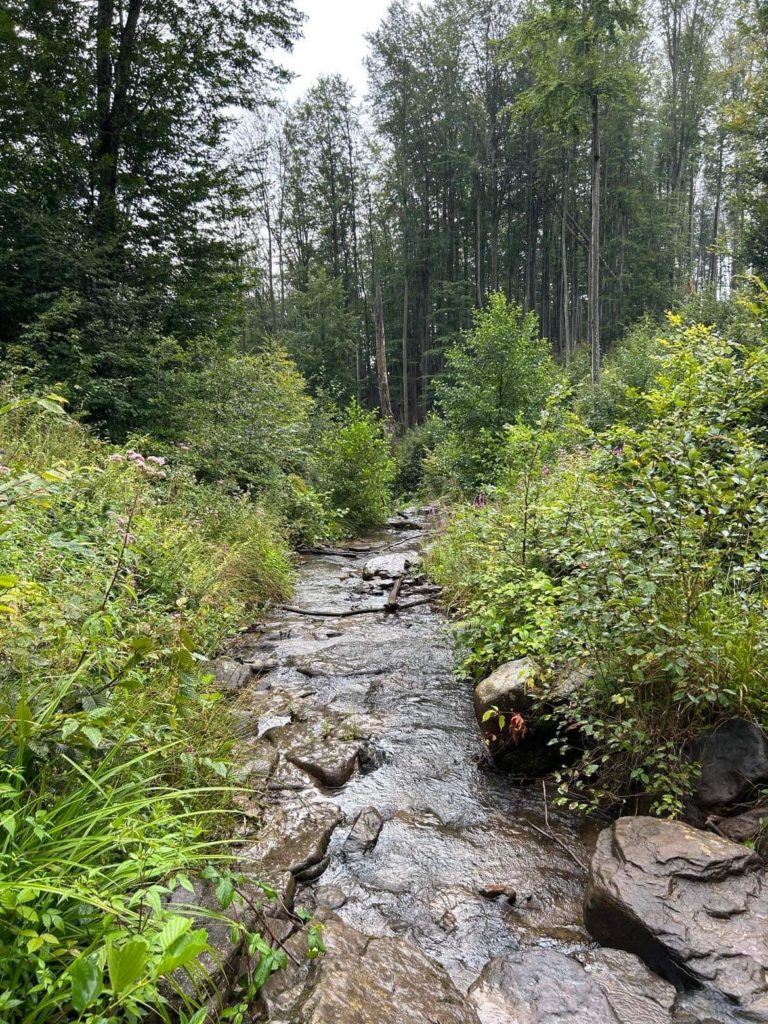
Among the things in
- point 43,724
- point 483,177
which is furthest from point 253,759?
point 483,177

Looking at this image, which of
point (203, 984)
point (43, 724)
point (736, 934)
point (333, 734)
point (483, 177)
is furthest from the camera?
point (483, 177)

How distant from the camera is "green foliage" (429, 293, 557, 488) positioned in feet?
40.3

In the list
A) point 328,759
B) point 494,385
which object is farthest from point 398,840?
point 494,385

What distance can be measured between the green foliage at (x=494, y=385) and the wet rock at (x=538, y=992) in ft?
33.2

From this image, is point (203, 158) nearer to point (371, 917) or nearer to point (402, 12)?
point (371, 917)

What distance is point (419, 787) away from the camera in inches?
137

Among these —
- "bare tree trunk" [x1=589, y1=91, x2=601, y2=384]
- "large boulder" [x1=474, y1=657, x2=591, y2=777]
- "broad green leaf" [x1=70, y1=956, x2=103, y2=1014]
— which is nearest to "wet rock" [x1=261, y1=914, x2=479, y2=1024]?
"broad green leaf" [x1=70, y1=956, x2=103, y2=1014]

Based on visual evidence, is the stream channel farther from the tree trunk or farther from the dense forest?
the tree trunk

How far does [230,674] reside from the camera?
452cm

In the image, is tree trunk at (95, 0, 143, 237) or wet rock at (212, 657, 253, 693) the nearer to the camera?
wet rock at (212, 657, 253, 693)

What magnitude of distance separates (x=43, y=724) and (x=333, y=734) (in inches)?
95.3

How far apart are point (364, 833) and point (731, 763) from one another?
195 cm

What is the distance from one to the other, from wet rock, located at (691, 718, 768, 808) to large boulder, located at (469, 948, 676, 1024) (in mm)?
974

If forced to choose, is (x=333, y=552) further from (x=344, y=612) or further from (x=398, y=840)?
(x=398, y=840)
